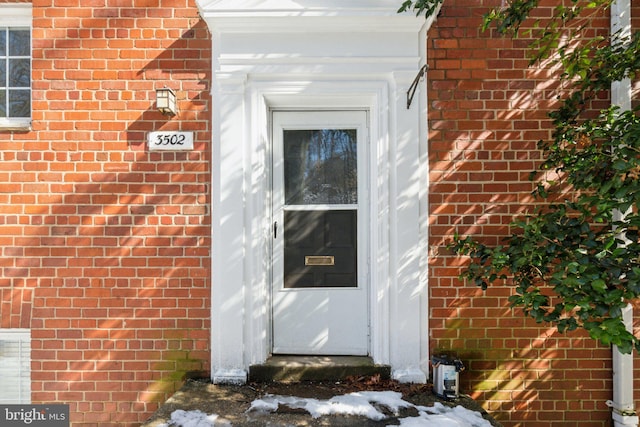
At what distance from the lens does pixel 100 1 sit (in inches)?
133

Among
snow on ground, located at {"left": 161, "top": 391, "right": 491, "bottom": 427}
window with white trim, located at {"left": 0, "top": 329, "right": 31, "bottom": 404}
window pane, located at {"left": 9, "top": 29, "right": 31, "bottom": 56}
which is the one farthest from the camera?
window pane, located at {"left": 9, "top": 29, "right": 31, "bottom": 56}

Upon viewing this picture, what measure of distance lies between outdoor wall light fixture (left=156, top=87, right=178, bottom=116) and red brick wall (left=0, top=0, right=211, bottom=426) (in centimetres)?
11

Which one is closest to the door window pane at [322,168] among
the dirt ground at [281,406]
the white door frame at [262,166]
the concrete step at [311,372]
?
the white door frame at [262,166]

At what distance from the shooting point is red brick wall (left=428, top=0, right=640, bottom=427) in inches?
131

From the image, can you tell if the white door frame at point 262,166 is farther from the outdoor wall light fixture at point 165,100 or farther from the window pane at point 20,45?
the window pane at point 20,45

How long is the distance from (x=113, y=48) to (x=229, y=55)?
0.99m

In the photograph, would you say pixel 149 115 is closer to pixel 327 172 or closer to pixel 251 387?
pixel 327 172

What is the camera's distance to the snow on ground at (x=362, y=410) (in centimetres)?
272

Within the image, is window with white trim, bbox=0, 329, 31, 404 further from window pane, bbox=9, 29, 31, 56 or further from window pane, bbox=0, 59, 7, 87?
window pane, bbox=9, 29, 31, 56

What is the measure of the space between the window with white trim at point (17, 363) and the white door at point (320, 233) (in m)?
2.04

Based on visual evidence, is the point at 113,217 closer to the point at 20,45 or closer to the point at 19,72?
the point at 19,72

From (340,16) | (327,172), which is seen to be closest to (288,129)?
(327,172)

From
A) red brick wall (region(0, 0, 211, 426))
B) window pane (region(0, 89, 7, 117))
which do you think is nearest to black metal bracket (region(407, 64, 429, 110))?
red brick wall (region(0, 0, 211, 426))

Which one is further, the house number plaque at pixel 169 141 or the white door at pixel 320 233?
the white door at pixel 320 233
